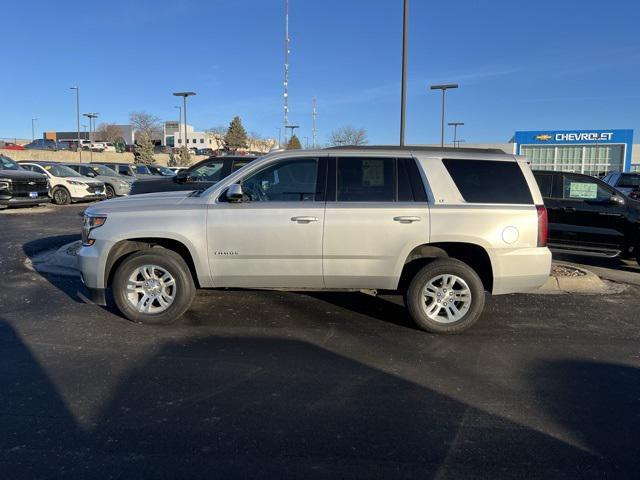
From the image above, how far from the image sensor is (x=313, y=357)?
4.81m

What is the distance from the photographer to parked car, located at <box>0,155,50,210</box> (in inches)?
644

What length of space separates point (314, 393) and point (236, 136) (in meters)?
77.5

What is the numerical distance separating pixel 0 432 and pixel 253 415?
5.37 ft

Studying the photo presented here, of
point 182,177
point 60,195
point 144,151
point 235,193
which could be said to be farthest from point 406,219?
point 144,151

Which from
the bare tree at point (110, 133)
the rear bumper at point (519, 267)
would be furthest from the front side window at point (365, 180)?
the bare tree at point (110, 133)

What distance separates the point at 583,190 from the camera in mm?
9312

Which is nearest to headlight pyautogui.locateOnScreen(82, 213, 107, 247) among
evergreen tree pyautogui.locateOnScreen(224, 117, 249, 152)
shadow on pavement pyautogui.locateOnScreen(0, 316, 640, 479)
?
shadow on pavement pyautogui.locateOnScreen(0, 316, 640, 479)

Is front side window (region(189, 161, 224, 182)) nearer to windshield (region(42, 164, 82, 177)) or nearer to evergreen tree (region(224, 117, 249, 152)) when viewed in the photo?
windshield (region(42, 164, 82, 177))

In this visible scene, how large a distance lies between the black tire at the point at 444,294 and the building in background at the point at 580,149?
50393 millimetres

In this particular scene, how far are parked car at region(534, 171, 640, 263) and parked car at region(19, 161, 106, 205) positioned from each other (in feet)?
55.5

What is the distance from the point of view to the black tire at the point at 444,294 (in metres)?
5.47

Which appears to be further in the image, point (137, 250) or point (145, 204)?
point (137, 250)

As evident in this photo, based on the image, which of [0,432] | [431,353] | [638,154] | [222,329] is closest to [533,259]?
[431,353]

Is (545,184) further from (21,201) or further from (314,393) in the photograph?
(21,201)
